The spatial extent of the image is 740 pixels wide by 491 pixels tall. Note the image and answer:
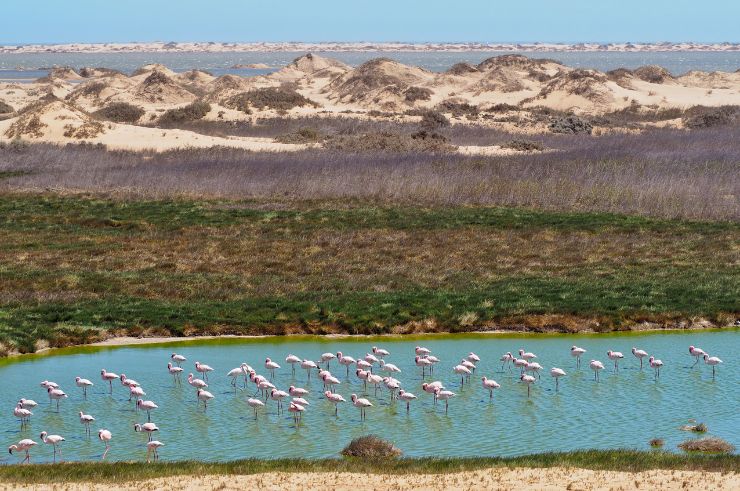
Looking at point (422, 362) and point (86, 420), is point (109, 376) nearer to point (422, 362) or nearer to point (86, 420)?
point (86, 420)

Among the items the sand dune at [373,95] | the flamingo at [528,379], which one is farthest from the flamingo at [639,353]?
the sand dune at [373,95]

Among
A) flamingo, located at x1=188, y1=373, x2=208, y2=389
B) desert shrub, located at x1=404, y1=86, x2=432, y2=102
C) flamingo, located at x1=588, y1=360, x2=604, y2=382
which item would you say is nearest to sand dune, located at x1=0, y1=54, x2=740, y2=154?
desert shrub, located at x1=404, y1=86, x2=432, y2=102

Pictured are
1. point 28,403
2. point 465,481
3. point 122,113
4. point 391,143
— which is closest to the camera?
point 465,481

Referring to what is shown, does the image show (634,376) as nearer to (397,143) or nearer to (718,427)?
(718,427)

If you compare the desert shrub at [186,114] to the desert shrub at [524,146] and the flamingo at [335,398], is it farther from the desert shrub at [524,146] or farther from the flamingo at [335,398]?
the flamingo at [335,398]

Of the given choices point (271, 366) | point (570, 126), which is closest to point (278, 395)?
point (271, 366)

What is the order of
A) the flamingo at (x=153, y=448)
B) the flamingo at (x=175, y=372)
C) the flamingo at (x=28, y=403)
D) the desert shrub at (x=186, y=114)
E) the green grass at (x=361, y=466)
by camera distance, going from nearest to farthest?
the green grass at (x=361, y=466) < the flamingo at (x=153, y=448) < the flamingo at (x=28, y=403) < the flamingo at (x=175, y=372) < the desert shrub at (x=186, y=114)
